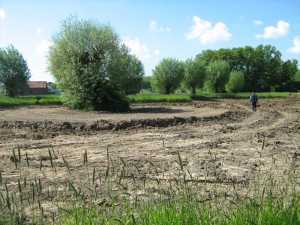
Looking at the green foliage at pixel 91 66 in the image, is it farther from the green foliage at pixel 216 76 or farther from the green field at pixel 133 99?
the green foliage at pixel 216 76

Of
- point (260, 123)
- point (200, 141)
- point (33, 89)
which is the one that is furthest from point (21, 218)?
point (33, 89)

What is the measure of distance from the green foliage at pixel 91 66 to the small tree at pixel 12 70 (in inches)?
1158

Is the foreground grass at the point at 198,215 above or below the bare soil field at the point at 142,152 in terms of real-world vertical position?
above

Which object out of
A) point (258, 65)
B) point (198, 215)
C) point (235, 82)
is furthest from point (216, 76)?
point (198, 215)

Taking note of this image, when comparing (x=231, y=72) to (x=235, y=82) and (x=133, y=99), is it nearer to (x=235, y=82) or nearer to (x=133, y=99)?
(x=235, y=82)

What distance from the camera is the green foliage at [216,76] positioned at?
7506 centimetres

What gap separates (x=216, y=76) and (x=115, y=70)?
1928 inches

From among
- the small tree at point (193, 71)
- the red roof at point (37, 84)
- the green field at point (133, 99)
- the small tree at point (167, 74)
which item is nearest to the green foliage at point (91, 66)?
the green field at point (133, 99)

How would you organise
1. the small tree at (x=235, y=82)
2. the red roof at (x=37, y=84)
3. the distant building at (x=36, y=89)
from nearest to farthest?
the small tree at (x=235, y=82) < the distant building at (x=36, y=89) < the red roof at (x=37, y=84)

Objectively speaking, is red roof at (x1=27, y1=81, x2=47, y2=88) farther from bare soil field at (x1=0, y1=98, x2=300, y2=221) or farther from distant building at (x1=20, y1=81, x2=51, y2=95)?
bare soil field at (x1=0, y1=98, x2=300, y2=221)

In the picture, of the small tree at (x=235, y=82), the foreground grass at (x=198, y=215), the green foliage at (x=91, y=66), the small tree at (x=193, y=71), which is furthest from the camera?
the small tree at (x=235, y=82)

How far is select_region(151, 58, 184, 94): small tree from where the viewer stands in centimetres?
6600

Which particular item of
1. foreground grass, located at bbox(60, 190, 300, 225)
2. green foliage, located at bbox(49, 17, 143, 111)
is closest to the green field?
green foliage, located at bbox(49, 17, 143, 111)

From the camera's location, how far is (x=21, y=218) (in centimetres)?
347
